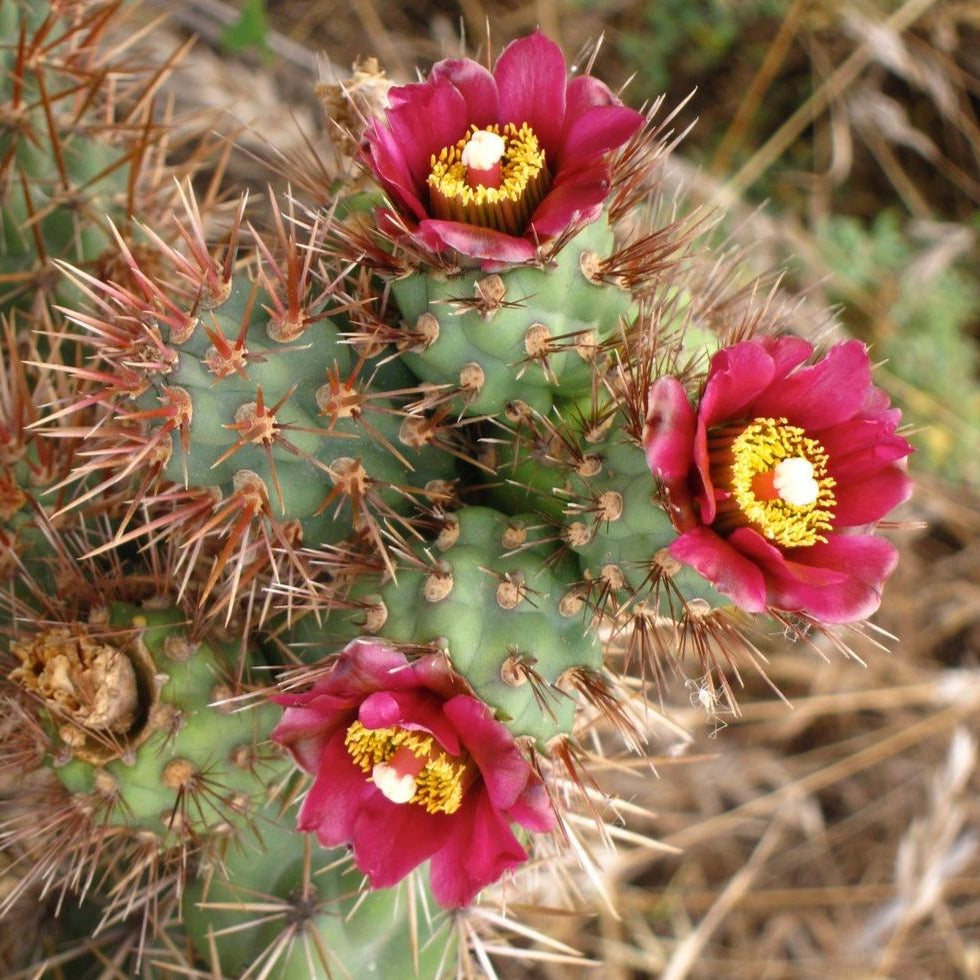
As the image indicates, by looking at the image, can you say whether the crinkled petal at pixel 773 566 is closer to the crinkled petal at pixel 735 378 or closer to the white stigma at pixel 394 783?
the crinkled petal at pixel 735 378

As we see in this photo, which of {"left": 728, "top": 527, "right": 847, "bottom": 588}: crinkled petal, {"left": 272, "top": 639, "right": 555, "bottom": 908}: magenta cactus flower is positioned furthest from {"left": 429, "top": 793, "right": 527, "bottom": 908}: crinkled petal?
{"left": 728, "top": 527, "right": 847, "bottom": 588}: crinkled petal

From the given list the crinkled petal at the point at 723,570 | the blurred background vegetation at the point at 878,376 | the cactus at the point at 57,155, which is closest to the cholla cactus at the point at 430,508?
the crinkled petal at the point at 723,570

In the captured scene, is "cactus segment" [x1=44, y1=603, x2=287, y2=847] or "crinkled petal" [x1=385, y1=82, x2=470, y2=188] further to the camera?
"cactus segment" [x1=44, y1=603, x2=287, y2=847]

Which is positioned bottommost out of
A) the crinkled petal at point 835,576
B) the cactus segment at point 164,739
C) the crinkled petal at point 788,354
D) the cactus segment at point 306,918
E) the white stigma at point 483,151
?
the cactus segment at point 306,918

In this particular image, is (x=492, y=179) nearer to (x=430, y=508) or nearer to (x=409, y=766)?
(x=430, y=508)

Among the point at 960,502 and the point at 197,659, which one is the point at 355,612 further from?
the point at 960,502

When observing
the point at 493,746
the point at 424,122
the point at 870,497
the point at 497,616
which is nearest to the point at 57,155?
the point at 424,122

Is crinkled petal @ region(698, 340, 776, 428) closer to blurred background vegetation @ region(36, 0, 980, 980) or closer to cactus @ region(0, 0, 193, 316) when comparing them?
cactus @ region(0, 0, 193, 316)
